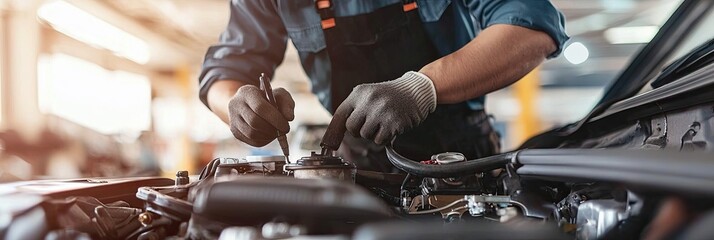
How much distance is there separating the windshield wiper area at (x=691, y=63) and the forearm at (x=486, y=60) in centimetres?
39

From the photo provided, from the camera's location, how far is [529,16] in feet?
4.62

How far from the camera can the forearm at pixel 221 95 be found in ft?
5.34

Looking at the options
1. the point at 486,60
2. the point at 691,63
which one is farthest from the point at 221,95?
the point at 691,63

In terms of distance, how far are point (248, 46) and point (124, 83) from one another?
258cm

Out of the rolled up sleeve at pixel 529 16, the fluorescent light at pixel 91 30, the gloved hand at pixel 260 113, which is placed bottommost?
the gloved hand at pixel 260 113

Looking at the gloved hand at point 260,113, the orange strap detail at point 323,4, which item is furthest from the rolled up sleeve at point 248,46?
the gloved hand at point 260,113

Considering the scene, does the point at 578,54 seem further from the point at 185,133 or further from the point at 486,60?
the point at 185,133

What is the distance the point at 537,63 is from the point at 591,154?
3.20 feet

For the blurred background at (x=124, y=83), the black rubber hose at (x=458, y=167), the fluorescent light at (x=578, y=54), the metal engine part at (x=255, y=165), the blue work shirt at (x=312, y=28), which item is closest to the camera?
the black rubber hose at (x=458, y=167)

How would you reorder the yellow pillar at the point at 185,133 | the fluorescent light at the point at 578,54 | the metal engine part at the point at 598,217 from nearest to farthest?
the metal engine part at the point at 598,217 → the yellow pillar at the point at 185,133 → the fluorescent light at the point at 578,54

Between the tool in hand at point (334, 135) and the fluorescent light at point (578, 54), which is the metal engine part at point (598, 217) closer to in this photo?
the tool in hand at point (334, 135)

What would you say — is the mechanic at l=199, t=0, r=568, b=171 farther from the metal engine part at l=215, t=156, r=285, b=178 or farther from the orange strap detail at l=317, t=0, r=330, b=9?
the metal engine part at l=215, t=156, r=285, b=178

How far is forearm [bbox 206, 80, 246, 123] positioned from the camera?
5.34 ft

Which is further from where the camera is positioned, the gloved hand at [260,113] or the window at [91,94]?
the window at [91,94]
